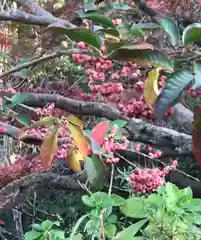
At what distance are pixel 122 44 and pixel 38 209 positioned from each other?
216 centimetres

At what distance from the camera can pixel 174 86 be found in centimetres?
70

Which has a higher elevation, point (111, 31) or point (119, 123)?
point (111, 31)

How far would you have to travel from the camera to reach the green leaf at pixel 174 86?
0.69 meters

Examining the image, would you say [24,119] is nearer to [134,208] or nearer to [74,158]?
[74,158]

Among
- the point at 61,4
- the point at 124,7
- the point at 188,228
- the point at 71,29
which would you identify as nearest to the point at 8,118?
the point at 124,7

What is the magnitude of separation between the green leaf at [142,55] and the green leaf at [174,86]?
0.02 metres

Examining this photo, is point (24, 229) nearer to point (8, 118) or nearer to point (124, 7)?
point (8, 118)

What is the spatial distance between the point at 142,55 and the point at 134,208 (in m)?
0.57

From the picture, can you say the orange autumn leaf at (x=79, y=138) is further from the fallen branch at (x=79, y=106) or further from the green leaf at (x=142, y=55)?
the fallen branch at (x=79, y=106)

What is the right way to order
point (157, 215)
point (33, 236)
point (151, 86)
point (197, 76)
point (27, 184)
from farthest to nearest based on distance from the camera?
1. point (27, 184)
2. point (33, 236)
3. point (157, 215)
4. point (151, 86)
5. point (197, 76)

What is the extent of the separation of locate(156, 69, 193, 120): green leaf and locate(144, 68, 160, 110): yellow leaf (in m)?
0.07

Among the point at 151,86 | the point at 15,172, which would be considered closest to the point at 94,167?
the point at 151,86

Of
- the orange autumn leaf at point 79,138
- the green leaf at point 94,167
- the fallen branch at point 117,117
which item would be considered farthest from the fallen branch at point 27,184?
the orange autumn leaf at point 79,138

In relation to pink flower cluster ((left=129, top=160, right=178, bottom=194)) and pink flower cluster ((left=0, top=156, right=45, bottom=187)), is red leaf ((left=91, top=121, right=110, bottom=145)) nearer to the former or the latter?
pink flower cluster ((left=129, top=160, right=178, bottom=194))
